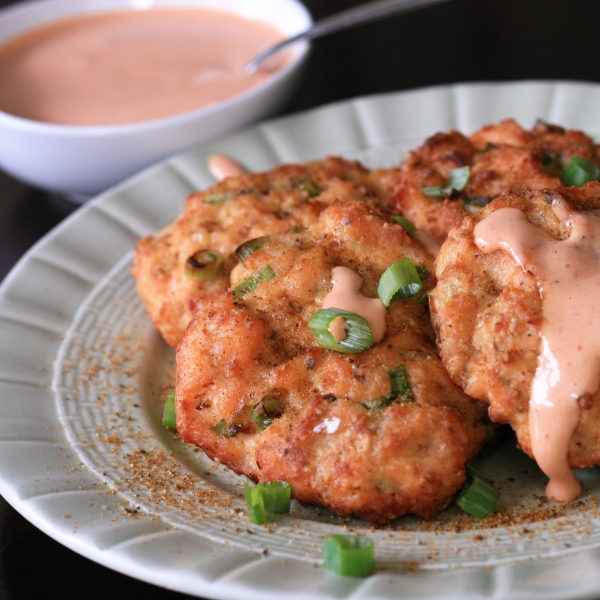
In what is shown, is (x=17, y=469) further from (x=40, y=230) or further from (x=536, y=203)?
(x=40, y=230)

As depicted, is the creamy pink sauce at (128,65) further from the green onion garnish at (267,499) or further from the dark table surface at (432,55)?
the green onion garnish at (267,499)

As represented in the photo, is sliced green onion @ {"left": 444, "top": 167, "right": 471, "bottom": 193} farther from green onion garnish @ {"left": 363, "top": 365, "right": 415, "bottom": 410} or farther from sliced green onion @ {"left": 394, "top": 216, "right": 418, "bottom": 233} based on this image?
green onion garnish @ {"left": 363, "top": 365, "right": 415, "bottom": 410}

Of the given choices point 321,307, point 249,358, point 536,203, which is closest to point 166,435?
point 249,358

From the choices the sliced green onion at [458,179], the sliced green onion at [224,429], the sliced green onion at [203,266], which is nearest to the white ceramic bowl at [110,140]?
the sliced green onion at [203,266]

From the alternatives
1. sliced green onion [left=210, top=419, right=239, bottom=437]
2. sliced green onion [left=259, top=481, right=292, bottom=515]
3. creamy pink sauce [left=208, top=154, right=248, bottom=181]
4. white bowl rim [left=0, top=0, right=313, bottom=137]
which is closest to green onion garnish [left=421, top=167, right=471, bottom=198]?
sliced green onion [left=210, top=419, right=239, bottom=437]

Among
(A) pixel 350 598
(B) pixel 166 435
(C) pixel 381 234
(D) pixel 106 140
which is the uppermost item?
(D) pixel 106 140

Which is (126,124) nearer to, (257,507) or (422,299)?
(422,299)
